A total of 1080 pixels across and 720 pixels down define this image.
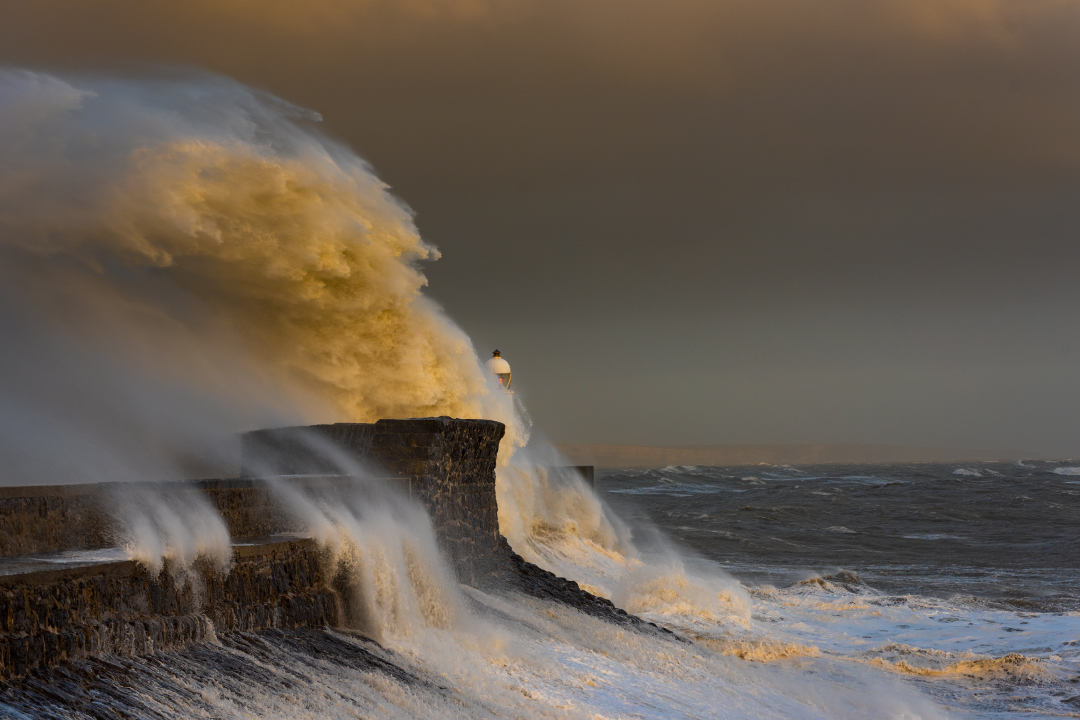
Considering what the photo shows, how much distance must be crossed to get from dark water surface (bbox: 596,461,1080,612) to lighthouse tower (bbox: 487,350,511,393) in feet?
17.6

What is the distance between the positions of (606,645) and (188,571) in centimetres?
389

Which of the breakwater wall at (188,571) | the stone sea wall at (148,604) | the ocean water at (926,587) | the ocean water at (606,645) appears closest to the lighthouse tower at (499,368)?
the ocean water at (606,645)

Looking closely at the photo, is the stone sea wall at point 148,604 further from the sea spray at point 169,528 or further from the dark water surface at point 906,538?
the dark water surface at point 906,538

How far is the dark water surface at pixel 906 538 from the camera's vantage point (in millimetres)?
16328

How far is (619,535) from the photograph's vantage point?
19.3m

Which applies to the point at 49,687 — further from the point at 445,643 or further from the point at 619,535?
the point at 619,535

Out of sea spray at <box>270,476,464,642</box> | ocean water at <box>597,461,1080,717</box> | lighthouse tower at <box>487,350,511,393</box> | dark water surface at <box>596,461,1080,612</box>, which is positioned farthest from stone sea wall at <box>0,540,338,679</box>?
dark water surface at <box>596,461,1080,612</box>

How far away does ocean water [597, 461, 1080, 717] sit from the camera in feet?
30.4

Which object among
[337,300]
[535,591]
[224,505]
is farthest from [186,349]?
[224,505]

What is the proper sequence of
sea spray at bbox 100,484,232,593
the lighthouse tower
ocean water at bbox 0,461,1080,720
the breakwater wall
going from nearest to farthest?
the breakwater wall
ocean water at bbox 0,461,1080,720
sea spray at bbox 100,484,232,593
the lighthouse tower

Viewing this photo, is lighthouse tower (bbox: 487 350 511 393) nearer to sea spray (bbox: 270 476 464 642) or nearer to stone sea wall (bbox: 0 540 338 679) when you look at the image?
sea spray (bbox: 270 476 464 642)

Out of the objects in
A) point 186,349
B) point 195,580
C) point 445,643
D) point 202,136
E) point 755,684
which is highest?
point 202,136

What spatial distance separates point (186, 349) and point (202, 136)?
8.89ft

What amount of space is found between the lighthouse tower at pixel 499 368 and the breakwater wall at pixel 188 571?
734cm
